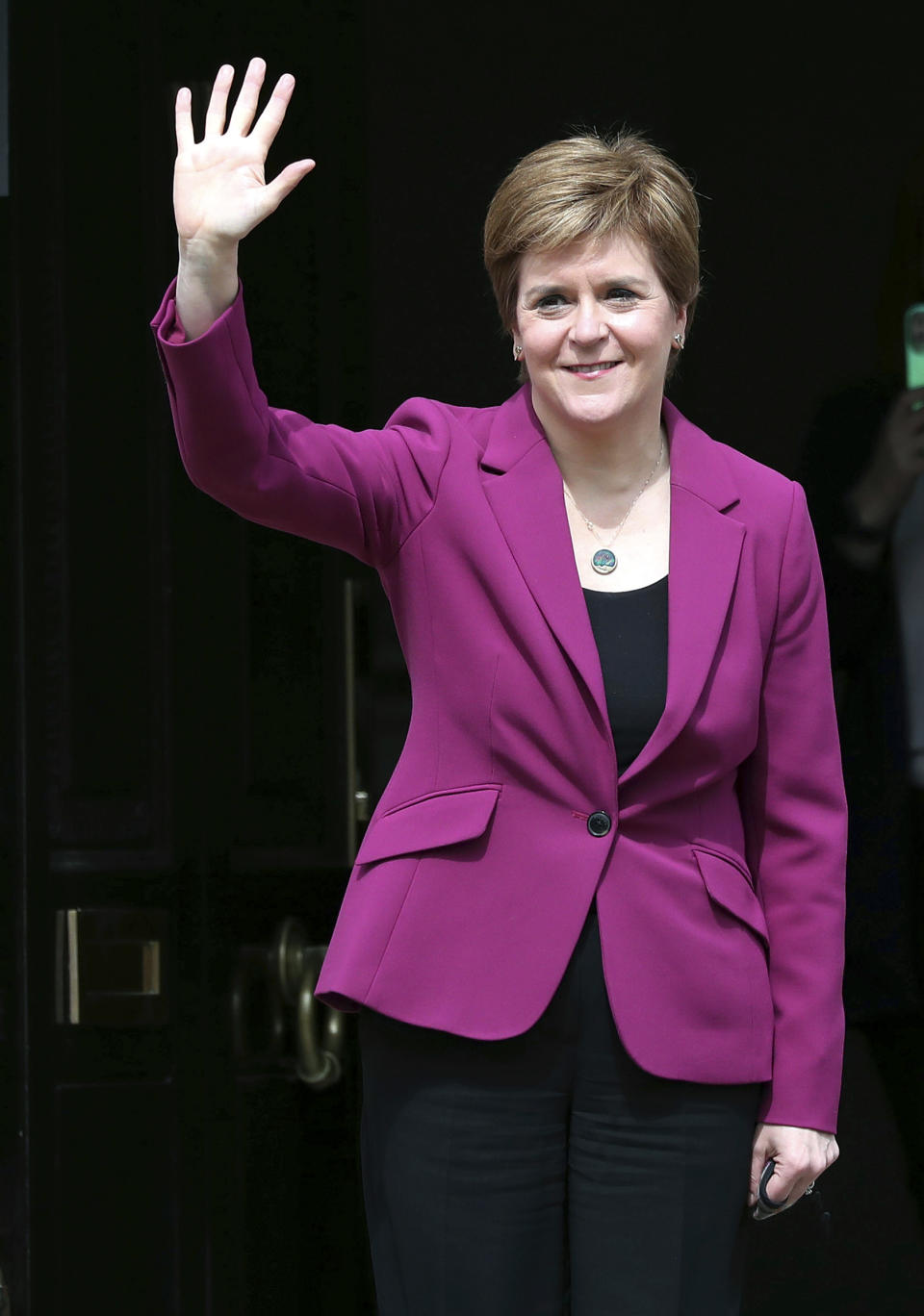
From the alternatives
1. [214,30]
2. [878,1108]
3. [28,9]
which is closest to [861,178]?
[214,30]

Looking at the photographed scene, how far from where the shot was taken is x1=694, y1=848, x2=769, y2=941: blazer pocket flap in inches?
70.9

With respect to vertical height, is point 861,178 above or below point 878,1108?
above

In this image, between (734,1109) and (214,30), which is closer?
(734,1109)

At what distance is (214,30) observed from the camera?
258 cm

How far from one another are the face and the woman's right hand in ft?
0.97

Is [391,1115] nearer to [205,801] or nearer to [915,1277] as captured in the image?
[205,801]

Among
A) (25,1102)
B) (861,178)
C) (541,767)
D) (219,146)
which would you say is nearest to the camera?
(219,146)

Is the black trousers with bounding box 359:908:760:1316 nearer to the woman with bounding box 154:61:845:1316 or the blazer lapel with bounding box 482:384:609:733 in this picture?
the woman with bounding box 154:61:845:1316

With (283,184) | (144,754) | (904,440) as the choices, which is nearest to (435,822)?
(283,184)

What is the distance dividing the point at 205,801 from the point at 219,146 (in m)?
1.08

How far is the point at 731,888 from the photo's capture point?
1822mm

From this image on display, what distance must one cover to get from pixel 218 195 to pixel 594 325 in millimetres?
403

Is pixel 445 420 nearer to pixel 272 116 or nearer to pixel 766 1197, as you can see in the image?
pixel 272 116

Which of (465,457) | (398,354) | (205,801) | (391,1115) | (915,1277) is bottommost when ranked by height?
(915,1277)
